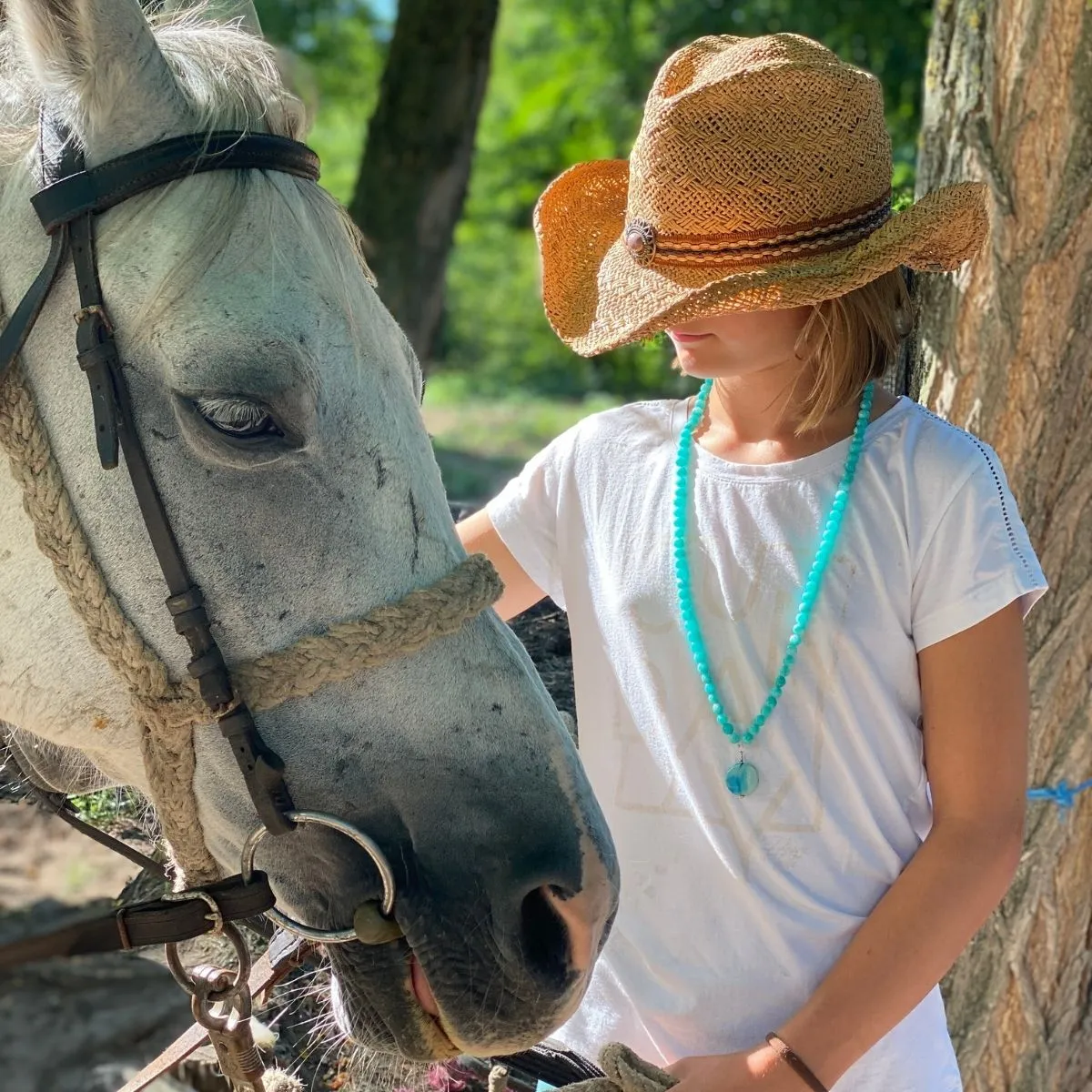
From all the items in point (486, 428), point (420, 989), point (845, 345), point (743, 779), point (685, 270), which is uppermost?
point (685, 270)

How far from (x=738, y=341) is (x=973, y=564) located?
398 millimetres

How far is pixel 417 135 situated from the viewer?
712cm

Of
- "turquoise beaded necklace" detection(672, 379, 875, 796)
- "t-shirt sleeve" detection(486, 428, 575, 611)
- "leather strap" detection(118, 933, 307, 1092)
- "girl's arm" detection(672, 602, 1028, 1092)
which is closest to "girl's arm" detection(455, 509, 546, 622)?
"t-shirt sleeve" detection(486, 428, 575, 611)

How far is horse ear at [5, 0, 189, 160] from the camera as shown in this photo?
1464 mm

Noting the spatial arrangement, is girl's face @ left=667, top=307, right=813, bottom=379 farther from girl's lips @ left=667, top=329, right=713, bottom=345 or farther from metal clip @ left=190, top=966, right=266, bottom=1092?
metal clip @ left=190, top=966, right=266, bottom=1092

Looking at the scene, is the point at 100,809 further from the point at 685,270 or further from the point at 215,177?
the point at 685,270

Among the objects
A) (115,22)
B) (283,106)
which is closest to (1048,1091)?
(283,106)

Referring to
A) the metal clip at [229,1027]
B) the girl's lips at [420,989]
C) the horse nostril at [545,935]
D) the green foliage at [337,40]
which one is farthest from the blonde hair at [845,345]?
the green foliage at [337,40]

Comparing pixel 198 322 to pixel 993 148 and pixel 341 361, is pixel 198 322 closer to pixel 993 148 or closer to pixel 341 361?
pixel 341 361

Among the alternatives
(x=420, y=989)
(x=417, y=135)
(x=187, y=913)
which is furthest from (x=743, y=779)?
(x=417, y=135)

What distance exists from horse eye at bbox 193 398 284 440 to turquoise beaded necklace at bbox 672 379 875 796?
551 millimetres

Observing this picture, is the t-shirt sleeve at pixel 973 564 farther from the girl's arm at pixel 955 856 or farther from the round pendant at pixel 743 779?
the round pendant at pixel 743 779

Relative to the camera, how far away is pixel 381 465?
1.52m

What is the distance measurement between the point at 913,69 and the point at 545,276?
629 centimetres
